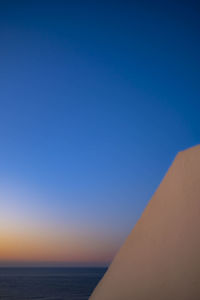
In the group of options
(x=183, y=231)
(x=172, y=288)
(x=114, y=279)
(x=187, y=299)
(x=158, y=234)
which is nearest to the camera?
(x=187, y=299)

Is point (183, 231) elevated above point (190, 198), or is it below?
below

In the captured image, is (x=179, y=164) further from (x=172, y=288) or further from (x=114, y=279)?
(x=114, y=279)

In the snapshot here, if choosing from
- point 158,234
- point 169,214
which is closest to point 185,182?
Answer: point 169,214

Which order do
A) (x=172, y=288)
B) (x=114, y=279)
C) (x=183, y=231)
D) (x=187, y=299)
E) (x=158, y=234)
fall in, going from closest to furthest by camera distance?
(x=187, y=299)
(x=172, y=288)
(x=183, y=231)
(x=158, y=234)
(x=114, y=279)

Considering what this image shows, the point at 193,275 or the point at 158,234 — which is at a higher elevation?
the point at 158,234

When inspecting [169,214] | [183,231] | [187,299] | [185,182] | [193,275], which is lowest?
[187,299]

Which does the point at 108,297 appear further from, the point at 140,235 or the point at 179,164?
the point at 179,164

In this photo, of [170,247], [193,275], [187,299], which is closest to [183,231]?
[170,247]

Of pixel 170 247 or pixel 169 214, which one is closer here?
pixel 170 247

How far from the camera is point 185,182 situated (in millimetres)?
4227

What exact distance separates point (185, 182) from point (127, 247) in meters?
1.52

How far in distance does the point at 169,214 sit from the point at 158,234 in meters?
0.36

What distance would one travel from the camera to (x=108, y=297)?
4383 millimetres

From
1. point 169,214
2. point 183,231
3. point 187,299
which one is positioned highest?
point 169,214
